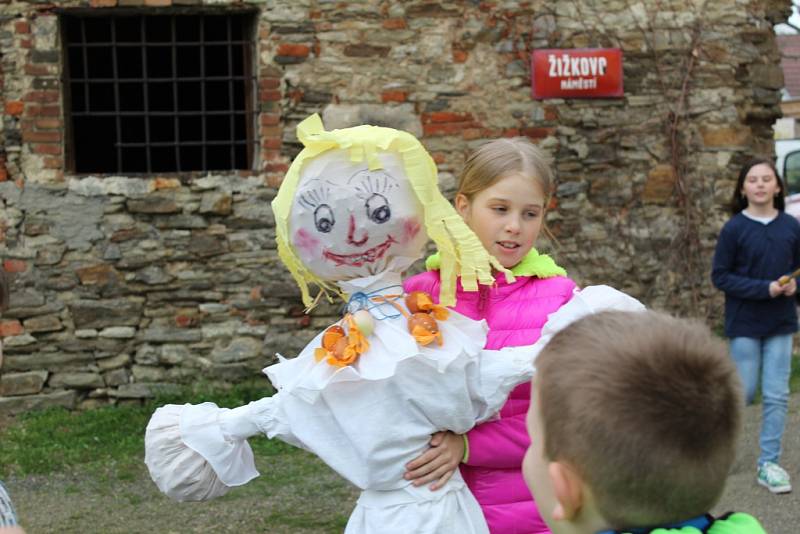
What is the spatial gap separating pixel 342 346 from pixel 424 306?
0.71 ft

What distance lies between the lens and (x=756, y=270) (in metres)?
5.29

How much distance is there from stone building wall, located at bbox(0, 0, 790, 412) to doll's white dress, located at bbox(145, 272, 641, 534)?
441cm

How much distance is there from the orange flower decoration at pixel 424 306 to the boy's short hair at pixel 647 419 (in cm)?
99

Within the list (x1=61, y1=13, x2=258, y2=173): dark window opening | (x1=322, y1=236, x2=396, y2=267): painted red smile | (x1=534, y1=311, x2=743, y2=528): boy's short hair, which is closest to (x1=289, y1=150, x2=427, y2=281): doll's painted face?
(x1=322, y1=236, x2=396, y2=267): painted red smile

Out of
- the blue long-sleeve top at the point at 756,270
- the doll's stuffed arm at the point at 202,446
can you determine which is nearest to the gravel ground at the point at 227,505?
the blue long-sleeve top at the point at 756,270

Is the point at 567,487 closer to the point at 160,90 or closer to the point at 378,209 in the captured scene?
the point at 378,209

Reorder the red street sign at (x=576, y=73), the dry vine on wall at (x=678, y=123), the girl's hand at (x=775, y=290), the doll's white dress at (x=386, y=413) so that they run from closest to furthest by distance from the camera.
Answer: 1. the doll's white dress at (x=386, y=413)
2. the girl's hand at (x=775, y=290)
3. the red street sign at (x=576, y=73)
4. the dry vine on wall at (x=678, y=123)

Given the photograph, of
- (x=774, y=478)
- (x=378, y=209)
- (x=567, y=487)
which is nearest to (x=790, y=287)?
(x=774, y=478)

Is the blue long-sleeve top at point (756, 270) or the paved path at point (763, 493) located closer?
the paved path at point (763, 493)

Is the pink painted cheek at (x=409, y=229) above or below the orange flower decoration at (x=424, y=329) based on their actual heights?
above

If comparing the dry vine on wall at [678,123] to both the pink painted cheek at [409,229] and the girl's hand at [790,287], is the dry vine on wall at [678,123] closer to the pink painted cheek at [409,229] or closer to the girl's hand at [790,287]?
the girl's hand at [790,287]

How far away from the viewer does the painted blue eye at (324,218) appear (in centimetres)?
251

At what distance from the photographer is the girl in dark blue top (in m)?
5.20

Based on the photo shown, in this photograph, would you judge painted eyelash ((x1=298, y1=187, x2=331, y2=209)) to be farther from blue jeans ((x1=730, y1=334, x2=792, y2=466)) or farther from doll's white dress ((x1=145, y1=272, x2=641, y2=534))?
blue jeans ((x1=730, y1=334, x2=792, y2=466))
